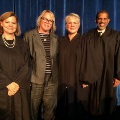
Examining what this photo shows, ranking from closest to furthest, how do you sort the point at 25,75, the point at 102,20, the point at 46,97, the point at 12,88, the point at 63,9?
1. the point at 12,88
2. the point at 25,75
3. the point at 46,97
4. the point at 102,20
5. the point at 63,9

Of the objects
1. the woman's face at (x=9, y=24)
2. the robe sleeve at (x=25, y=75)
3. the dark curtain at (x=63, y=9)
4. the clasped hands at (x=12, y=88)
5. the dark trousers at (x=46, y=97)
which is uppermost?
the dark curtain at (x=63, y=9)

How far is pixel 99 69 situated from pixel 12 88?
133 cm

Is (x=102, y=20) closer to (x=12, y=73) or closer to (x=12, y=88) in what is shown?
(x=12, y=73)

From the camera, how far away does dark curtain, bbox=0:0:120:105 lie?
4.33 m

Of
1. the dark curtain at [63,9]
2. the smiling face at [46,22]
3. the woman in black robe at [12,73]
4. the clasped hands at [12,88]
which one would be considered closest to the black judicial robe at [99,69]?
the smiling face at [46,22]

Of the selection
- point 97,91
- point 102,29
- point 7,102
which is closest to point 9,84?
point 7,102

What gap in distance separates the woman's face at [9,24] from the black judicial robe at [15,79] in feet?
0.51

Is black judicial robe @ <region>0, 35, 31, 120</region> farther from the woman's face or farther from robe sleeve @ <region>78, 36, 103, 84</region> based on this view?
robe sleeve @ <region>78, 36, 103, 84</region>

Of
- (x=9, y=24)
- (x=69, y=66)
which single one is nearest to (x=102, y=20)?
(x=69, y=66)

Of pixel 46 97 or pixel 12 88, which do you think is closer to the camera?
pixel 12 88

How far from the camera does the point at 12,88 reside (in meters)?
3.09

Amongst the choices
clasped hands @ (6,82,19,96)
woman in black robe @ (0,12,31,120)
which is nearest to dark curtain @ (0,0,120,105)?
woman in black robe @ (0,12,31,120)

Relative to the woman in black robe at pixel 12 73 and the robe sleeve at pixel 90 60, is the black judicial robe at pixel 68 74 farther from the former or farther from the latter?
the woman in black robe at pixel 12 73

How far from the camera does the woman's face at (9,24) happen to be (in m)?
3.13
